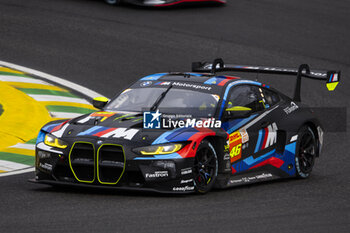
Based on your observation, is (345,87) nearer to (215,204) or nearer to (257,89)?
(257,89)

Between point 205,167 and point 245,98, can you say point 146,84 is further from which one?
point 205,167

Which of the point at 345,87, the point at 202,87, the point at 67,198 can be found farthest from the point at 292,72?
the point at 345,87

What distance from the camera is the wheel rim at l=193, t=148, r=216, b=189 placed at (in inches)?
319

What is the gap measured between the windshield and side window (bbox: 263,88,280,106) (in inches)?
44.6

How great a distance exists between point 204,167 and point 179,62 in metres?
9.11

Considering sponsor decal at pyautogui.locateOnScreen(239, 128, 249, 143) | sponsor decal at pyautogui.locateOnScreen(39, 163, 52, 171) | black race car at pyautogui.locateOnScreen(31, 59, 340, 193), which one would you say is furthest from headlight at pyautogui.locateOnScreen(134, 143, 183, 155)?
sponsor decal at pyautogui.locateOnScreen(239, 128, 249, 143)

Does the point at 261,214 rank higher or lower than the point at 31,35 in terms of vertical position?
lower

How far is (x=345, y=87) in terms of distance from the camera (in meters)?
17.1

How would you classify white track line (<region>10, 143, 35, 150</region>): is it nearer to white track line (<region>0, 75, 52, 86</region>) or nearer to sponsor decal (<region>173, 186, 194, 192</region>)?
white track line (<region>0, 75, 52, 86</region>)

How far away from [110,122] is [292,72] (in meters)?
3.31

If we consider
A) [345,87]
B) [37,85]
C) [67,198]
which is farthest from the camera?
[345,87]

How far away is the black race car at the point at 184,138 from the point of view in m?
7.81

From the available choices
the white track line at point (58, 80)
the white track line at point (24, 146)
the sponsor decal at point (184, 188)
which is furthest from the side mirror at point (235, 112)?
the white track line at point (58, 80)

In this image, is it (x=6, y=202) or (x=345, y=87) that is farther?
(x=345, y=87)
